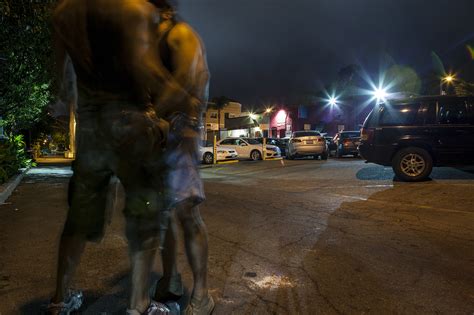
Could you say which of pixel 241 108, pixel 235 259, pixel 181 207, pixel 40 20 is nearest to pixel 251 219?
pixel 235 259

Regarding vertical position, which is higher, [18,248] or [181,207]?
[181,207]

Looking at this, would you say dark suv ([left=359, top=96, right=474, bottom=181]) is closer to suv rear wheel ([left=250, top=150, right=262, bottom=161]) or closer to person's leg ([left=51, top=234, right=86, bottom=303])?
person's leg ([left=51, top=234, right=86, bottom=303])

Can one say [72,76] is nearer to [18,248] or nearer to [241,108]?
[18,248]

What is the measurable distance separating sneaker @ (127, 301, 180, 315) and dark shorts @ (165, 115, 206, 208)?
23.8 inches

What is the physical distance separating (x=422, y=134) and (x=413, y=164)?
0.70m

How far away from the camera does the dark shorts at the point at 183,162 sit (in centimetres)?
238

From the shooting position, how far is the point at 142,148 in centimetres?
221

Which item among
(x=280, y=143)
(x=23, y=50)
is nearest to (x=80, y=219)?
(x=23, y=50)

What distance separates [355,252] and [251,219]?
2.03 metres

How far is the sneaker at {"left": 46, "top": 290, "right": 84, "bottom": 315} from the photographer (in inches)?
97.5

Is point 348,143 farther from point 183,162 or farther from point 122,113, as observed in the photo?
point 122,113

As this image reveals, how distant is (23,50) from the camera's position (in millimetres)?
10484

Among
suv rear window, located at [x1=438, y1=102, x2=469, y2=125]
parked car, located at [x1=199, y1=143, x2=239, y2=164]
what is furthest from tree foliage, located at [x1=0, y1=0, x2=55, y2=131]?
parked car, located at [x1=199, y1=143, x2=239, y2=164]

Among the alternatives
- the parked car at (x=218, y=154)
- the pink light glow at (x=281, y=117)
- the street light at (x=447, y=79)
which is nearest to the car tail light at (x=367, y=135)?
the parked car at (x=218, y=154)
